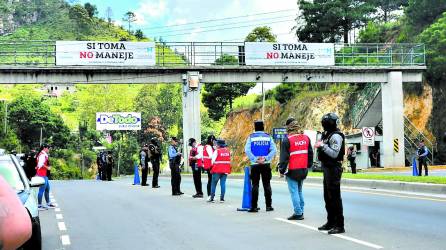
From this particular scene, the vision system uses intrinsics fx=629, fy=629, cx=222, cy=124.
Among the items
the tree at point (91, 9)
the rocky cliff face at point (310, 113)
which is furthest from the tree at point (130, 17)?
the rocky cliff face at point (310, 113)

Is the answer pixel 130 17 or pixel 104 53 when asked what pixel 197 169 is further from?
pixel 130 17

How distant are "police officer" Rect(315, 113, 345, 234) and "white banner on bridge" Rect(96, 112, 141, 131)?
5787 centimetres

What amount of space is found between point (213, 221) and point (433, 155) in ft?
115

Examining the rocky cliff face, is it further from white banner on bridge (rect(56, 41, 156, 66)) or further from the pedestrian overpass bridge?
white banner on bridge (rect(56, 41, 156, 66))

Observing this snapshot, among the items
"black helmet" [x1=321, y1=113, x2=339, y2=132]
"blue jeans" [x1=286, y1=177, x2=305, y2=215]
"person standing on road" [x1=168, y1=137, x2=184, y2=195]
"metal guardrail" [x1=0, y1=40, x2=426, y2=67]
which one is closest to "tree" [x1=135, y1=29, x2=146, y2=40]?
"metal guardrail" [x1=0, y1=40, x2=426, y2=67]

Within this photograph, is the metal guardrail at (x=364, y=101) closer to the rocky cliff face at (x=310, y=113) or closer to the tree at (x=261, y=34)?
the rocky cliff face at (x=310, y=113)

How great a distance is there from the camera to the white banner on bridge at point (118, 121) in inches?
2645

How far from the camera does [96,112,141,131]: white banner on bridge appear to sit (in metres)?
67.2

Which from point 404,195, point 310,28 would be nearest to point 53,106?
point 310,28

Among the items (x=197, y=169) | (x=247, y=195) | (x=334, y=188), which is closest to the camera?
(x=334, y=188)

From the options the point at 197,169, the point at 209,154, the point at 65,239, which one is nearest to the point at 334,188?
the point at 65,239

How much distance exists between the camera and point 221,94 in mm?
85688

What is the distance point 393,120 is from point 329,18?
24.7 m

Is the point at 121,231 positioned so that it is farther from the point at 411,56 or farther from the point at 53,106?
the point at 53,106
